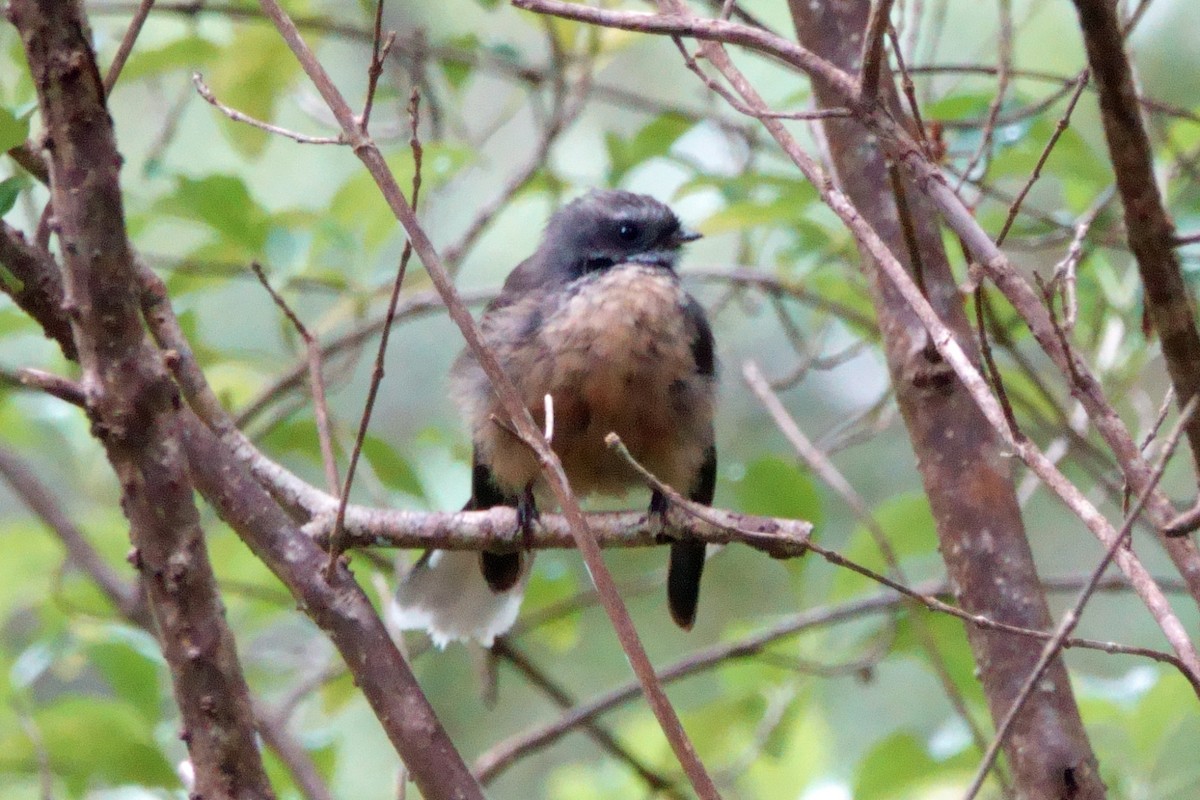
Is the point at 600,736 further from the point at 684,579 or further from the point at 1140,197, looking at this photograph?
the point at 1140,197

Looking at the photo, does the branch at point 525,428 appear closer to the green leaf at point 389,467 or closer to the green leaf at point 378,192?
the green leaf at point 378,192

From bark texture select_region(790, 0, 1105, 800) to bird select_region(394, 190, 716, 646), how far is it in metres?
0.67

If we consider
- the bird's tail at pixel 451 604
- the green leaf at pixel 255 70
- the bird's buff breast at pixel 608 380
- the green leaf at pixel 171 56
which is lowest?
the bird's tail at pixel 451 604

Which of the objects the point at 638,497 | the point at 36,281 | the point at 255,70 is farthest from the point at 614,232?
the point at 36,281

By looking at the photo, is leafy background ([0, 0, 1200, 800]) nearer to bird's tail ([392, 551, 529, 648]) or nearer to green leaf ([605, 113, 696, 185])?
green leaf ([605, 113, 696, 185])

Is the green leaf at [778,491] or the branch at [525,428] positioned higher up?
the green leaf at [778,491]

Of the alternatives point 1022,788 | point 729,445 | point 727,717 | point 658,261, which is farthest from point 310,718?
point 1022,788

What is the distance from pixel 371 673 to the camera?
2465 millimetres

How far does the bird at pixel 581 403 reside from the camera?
11.9ft

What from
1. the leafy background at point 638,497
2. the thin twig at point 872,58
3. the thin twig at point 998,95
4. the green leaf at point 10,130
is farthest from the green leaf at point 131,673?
the thin twig at point 872,58

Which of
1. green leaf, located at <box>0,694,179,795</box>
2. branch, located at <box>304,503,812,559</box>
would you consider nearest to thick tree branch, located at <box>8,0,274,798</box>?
branch, located at <box>304,503,812,559</box>

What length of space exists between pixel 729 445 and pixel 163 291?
14.3 feet

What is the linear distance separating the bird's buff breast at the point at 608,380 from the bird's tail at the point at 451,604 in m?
0.42

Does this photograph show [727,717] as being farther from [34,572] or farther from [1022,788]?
[34,572]
